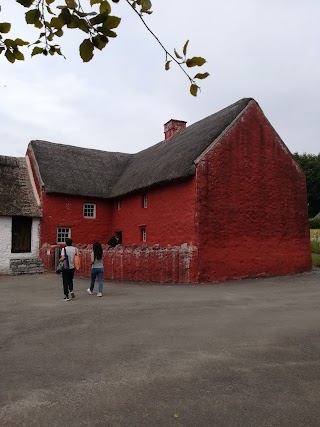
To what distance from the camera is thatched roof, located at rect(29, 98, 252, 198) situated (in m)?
17.4

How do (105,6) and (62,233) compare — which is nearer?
(105,6)

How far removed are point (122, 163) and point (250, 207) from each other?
1445 centimetres

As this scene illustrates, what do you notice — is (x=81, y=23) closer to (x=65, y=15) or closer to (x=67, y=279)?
(x=65, y=15)

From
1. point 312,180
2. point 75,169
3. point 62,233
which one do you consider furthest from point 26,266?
point 312,180

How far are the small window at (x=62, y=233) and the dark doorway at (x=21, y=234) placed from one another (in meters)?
1.91

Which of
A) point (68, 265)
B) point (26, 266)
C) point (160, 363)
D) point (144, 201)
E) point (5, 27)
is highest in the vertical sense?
point (144, 201)

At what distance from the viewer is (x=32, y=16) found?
2299 millimetres

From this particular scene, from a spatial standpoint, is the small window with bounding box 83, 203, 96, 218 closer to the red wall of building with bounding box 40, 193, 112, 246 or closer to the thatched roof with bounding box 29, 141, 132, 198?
the red wall of building with bounding box 40, 193, 112, 246

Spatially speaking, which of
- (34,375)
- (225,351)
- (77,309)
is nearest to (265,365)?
(225,351)

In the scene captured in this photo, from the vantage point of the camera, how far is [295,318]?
845 cm

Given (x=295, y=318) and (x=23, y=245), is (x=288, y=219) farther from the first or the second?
(x=23, y=245)

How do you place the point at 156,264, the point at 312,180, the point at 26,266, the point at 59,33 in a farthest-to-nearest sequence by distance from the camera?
the point at 312,180, the point at 26,266, the point at 156,264, the point at 59,33

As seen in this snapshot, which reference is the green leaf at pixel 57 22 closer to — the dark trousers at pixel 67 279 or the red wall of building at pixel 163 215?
the dark trousers at pixel 67 279

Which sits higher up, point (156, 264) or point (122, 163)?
point (122, 163)
